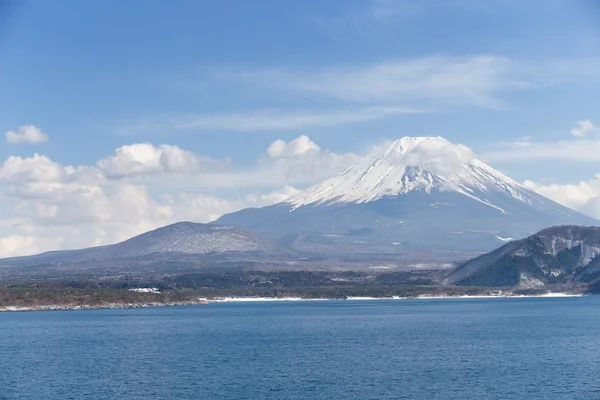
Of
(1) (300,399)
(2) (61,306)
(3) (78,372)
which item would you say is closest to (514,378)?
(1) (300,399)

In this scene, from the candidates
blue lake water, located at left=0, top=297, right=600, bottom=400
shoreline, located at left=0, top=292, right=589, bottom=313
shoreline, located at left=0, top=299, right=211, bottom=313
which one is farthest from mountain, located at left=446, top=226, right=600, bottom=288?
blue lake water, located at left=0, top=297, right=600, bottom=400

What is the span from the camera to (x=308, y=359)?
224ft

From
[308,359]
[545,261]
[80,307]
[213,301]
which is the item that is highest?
[545,261]

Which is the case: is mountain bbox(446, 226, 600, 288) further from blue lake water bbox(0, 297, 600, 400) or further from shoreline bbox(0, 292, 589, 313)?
blue lake water bbox(0, 297, 600, 400)

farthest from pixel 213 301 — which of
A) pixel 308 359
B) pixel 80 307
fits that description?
pixel 308 359

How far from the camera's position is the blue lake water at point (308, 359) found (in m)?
53.4

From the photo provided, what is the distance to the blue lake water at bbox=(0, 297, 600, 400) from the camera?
53.4 meters

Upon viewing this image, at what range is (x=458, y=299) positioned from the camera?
183 m

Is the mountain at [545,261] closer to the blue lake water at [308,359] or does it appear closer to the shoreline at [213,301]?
the shoreline at [213,301]

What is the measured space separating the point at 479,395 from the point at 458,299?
134m

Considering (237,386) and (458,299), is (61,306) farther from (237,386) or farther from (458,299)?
(237,386)

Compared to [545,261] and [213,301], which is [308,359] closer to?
[213,301]

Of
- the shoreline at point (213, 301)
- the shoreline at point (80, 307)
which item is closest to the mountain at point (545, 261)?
the shoreline at point (213, 301)

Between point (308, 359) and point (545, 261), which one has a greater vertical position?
point (545, 261)
